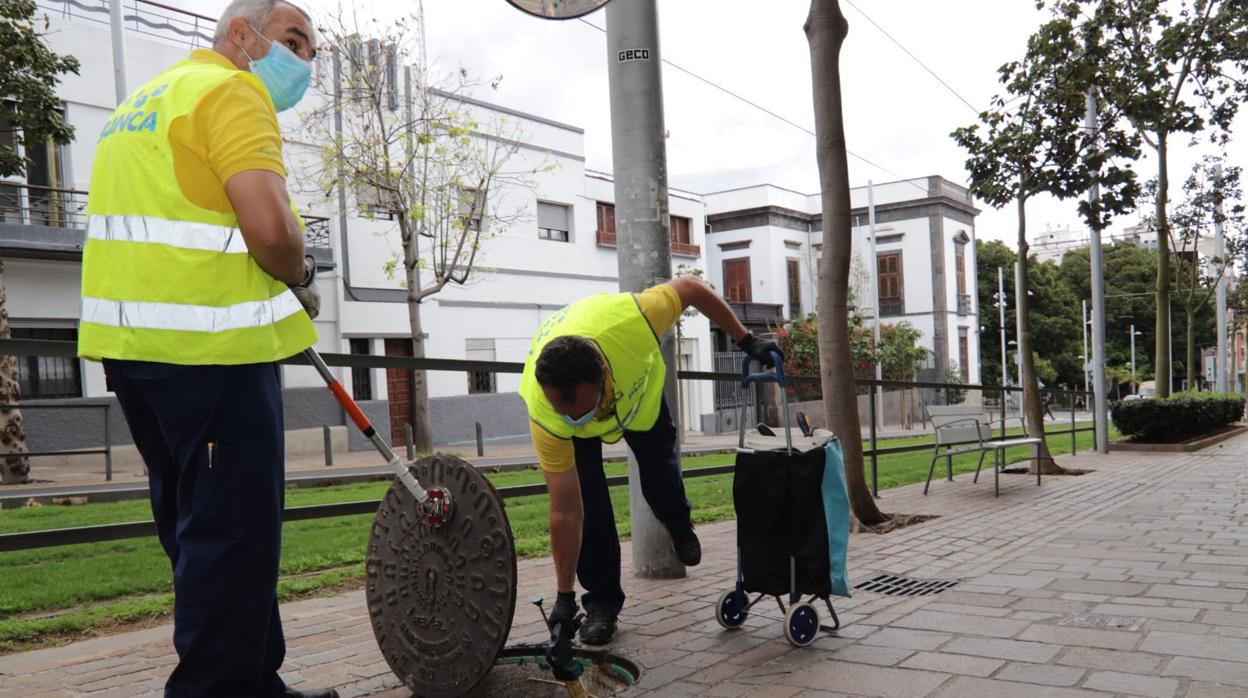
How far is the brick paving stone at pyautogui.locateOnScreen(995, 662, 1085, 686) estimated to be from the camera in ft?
9.40

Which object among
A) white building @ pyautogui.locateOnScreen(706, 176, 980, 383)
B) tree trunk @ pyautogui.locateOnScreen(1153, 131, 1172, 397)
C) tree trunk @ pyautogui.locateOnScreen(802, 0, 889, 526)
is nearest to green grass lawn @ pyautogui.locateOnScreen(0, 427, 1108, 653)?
tree trunk @ pyautogui.locateOnScreen(802, 0, 889, 526)

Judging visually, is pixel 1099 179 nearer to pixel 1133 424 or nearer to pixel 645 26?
pixel 1133 424

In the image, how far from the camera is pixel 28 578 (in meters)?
5.29

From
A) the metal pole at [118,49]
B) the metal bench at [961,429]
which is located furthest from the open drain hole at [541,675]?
the metal pole at [118,49]

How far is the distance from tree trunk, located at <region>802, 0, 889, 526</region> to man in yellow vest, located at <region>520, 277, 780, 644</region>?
3.00 meters

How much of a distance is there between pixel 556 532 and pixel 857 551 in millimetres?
2842

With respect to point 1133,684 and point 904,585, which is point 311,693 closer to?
point 1133,684

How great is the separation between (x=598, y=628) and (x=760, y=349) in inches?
47.3

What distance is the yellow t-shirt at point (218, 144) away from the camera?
2096mm

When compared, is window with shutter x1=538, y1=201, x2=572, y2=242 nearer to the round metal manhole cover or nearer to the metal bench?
the metal bench

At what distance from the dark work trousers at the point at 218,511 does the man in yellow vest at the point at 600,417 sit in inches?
40.6

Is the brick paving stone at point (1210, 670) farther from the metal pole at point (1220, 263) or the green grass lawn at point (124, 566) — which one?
the metal pole at point (1220, 263)

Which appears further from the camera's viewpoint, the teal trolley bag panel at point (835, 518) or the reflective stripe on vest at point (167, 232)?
the teal trolley bag panel at point (835, 518)

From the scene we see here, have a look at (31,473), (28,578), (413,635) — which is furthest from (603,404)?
(31,473)
